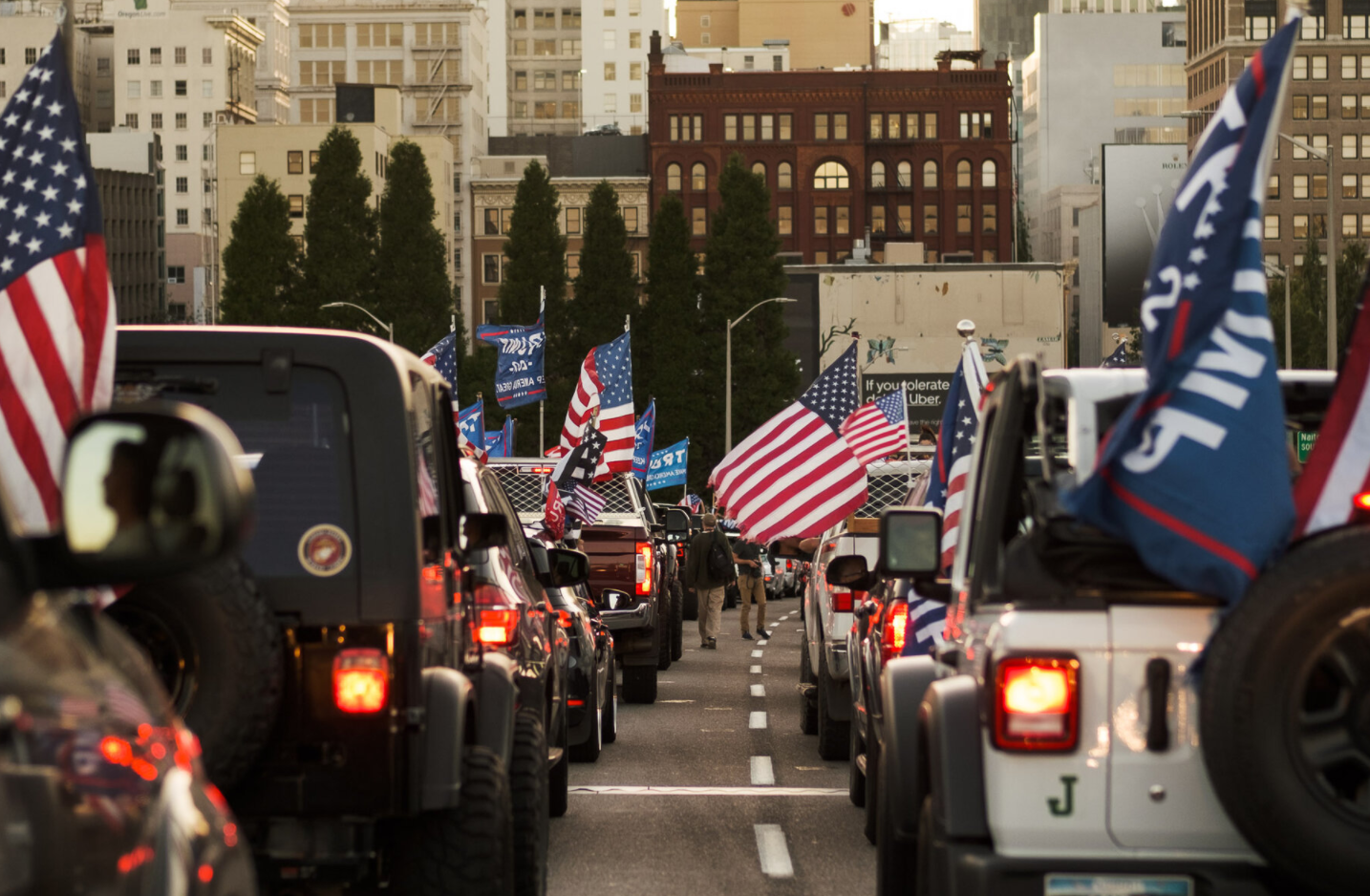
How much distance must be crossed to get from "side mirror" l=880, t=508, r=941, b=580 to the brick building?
13855 cm

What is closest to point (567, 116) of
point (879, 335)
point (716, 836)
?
point (879, 335)

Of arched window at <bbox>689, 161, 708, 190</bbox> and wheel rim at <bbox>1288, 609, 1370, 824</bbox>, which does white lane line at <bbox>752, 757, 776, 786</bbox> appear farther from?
arched window at <bbox>689, 161, 708, 190</bbox>

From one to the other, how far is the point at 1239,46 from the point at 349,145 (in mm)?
84282

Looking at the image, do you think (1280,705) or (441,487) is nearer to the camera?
(1280,705)

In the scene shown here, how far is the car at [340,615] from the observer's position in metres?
6.12

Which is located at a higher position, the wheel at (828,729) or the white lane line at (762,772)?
the wheel at (828,729)

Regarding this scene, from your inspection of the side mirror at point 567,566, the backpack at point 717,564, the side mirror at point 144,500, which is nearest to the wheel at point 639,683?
the side mirror at point 567,566

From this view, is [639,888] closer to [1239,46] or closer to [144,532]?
[144,532]

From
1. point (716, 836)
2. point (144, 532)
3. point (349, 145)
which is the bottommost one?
point (716, 836)

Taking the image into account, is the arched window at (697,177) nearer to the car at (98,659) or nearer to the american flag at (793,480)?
the american flag at (793,480)

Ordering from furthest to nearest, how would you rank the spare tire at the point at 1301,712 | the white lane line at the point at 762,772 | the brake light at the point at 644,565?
the brake light at the point at 644,565
the white lane line at the point at 762,772
the spare tire at the point at 1301,712

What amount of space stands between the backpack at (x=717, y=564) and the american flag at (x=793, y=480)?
8420 millimetres

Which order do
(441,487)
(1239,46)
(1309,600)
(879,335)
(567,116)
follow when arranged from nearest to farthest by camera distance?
(1309,600) < (441,487) < (879,335) < (1239,46) < (567,116)

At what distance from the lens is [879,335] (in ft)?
388
